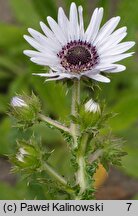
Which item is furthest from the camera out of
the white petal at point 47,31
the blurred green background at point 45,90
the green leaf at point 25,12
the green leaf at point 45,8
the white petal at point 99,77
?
the green leaf at point 25,12

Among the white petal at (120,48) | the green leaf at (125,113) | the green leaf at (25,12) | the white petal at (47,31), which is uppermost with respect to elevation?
the green leaf at (25,12)

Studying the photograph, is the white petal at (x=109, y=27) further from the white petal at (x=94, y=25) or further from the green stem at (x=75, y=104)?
the green stem at (x=75, y=104)

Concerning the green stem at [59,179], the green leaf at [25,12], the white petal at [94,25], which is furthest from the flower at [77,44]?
the green leaf at [25,12]

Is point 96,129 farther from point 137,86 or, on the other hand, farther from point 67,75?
point 137,86

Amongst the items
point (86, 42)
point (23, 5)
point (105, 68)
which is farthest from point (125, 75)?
point (105, 68)

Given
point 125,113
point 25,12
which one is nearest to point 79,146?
point 125,113

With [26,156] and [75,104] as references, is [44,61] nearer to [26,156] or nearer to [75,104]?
[75,104]

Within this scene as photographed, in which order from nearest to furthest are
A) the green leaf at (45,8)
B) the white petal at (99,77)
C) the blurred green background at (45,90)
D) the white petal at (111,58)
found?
the white petal at (99,77)
the white petal at (111,58)
the blurred green background at (45,90)
the green leaf at (45,8)

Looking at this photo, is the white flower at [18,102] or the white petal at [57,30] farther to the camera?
the white petal at [57,30]

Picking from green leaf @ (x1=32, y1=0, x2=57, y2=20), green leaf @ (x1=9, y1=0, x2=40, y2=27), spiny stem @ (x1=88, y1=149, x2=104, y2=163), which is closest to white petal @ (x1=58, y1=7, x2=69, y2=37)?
spiny stem @ (x1=88, y1=149, x2=104, y2=163)

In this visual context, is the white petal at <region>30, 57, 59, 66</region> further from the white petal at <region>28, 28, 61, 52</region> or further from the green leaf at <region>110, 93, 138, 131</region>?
the green leaf at <region>110, 93, 138, 131</region>
